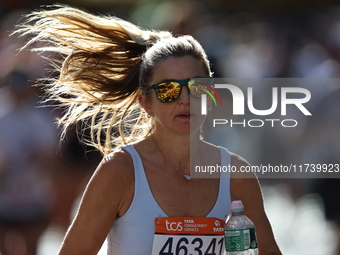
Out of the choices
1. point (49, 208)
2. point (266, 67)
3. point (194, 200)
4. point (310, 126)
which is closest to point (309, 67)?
point (266, 67)

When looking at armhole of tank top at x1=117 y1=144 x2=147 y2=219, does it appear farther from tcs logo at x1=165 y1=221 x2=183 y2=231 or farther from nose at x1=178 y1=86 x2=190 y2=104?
nose at x1=178 y1=86 x2=190 y2=104

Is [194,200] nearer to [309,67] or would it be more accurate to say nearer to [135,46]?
[135,46]

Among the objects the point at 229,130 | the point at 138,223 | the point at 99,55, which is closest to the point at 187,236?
the point at 138,223

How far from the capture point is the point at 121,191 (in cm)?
265

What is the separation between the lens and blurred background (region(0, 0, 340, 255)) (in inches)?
193

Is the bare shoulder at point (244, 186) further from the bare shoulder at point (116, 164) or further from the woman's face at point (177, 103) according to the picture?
the bare shoulder at point (116, 164)

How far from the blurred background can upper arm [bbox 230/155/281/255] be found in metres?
2.18

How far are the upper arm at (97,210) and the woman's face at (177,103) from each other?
1.25ft

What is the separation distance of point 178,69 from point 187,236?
861 millimetres

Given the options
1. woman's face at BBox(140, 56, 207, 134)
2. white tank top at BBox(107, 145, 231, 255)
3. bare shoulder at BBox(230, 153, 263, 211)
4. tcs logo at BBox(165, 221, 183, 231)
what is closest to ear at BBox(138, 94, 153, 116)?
woman's face at BBox(140, 56, 207, 134)

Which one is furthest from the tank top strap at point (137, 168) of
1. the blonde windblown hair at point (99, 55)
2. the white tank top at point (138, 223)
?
the blonde windblown hair at point (99, 55)

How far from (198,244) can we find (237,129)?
9.88 ft

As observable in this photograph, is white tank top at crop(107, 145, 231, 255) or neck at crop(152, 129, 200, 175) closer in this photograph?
white tank top at crop(107, 145, 231, 255)

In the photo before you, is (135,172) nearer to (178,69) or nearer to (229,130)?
(178,69)
